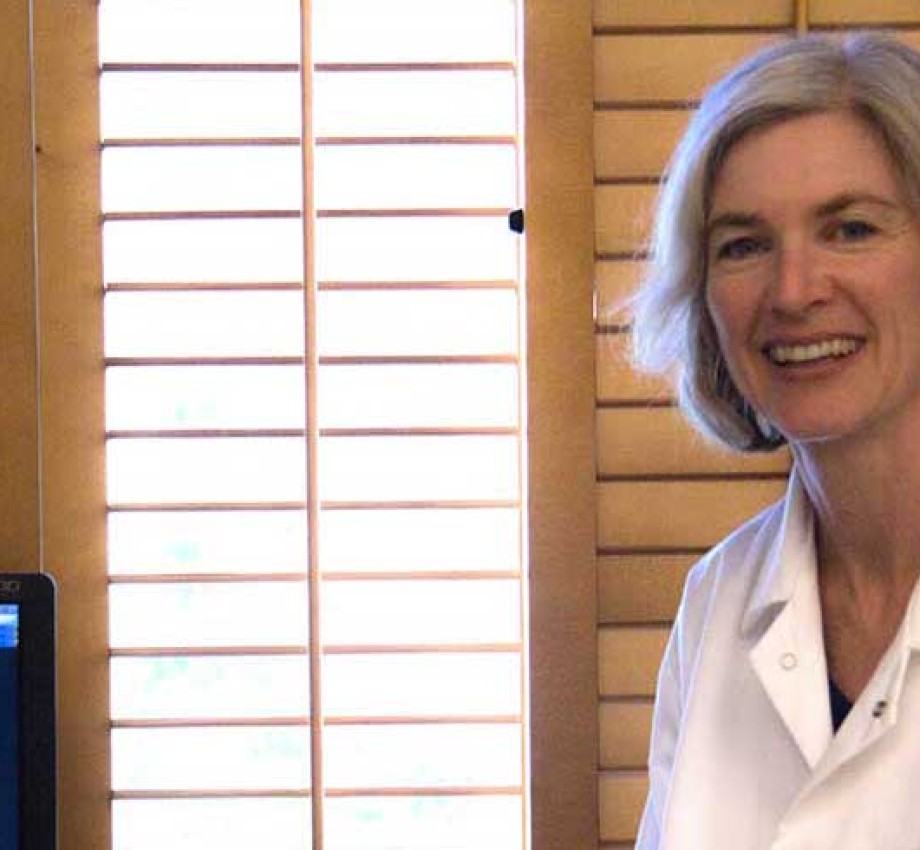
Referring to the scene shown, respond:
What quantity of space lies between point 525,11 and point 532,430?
1.57ft

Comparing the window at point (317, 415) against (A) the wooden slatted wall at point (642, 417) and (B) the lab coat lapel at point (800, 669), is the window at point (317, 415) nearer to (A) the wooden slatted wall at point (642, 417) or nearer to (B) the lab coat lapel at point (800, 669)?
(A) the wooden slatted wall at point (642, 417)

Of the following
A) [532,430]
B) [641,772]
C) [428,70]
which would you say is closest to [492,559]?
[532,430]

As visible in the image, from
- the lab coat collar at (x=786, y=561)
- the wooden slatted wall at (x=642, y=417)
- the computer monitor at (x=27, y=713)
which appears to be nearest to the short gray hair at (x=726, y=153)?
the lab coat collar at (x=786, y=561)

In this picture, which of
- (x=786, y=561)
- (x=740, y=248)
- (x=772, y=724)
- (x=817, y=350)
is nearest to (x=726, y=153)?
(x=740, y=248)

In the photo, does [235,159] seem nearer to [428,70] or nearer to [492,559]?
[428,70]

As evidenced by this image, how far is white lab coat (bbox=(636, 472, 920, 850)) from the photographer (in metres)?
1.27

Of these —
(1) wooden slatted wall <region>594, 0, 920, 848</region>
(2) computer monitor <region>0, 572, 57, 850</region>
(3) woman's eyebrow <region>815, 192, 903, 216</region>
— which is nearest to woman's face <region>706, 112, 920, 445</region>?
(3) woman's eyebrow <region>815, 192, 903, 216</region>

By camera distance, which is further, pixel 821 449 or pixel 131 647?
pixel 131 647

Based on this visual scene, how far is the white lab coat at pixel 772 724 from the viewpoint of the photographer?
127cm

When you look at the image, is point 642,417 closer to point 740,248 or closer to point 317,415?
point 317,415

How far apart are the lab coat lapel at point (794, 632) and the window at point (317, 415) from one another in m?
0.54

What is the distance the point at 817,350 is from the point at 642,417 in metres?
0.69

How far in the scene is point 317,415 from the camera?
1933 mm

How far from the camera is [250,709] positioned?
1.95m
